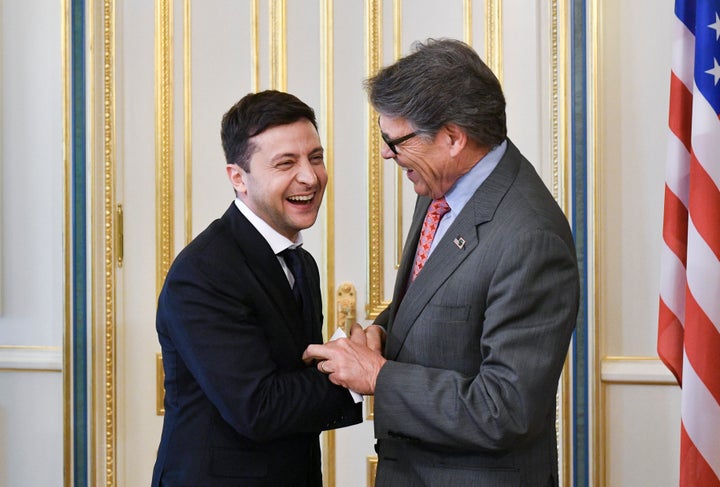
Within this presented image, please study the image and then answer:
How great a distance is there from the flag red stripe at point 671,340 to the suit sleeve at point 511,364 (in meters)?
1.20

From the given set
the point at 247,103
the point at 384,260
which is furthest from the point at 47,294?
the point at 247,103

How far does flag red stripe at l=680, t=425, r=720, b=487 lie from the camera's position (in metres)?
2.73

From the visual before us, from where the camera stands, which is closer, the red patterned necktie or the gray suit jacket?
the gray suit jacket

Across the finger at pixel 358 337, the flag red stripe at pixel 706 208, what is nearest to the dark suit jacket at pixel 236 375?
the finger at pixel 358 337

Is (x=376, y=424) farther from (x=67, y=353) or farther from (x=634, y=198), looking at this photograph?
(x=67, y=353)

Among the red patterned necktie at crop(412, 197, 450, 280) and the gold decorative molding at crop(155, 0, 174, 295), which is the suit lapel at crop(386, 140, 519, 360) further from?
the gold decorative molding at crop(155, 0, 174, 295)

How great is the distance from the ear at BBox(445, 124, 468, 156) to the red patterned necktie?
0.17 meters

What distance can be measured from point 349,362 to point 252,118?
599mm

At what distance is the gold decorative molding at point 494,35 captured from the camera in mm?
3449

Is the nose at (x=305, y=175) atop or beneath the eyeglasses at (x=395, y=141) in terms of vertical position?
beneath

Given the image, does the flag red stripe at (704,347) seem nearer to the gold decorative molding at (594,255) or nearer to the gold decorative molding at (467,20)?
the gold decorative molding at (594,255)

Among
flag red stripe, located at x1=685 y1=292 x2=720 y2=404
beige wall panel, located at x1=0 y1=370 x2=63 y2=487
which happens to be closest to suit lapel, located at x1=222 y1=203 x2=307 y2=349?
flag red stripe, located at x1=685 y1=292 x2=720 y2=404

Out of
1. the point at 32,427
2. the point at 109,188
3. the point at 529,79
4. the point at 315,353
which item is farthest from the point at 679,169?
the point at 32,427

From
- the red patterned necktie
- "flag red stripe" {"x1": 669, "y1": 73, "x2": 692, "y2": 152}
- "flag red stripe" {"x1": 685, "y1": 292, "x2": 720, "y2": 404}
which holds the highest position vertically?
"flag red stripe" {"x1": 669, "y1": 73, "x2": 692, "y2": 152}
